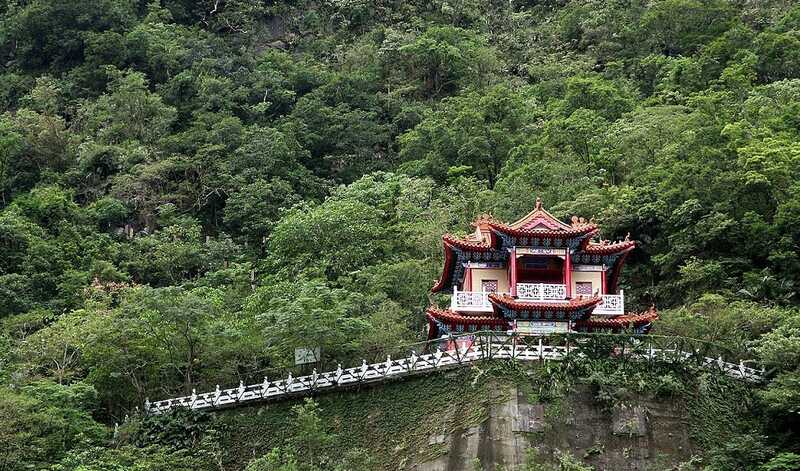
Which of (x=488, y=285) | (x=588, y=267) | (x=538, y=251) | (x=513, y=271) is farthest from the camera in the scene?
(x=488, y=285)

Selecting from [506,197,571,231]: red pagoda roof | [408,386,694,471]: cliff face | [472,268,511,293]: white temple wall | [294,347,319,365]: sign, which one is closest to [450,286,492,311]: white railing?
[472,268,511,293]: white temple wall

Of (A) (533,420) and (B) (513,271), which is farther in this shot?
(B) (513,271)

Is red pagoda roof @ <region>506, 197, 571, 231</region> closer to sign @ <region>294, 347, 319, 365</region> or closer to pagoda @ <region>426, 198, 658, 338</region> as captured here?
pagoda @ <region>426, 198, 658, 338</region>

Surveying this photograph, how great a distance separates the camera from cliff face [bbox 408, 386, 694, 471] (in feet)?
71.7

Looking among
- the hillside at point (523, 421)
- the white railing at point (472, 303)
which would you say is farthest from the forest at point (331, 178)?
the white railing at point (472, 303)

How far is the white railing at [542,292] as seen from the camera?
2509cm

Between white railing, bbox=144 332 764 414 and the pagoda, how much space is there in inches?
30.9

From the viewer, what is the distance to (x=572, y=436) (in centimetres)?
2225

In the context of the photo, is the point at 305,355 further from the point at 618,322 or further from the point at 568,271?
the point at 618,322

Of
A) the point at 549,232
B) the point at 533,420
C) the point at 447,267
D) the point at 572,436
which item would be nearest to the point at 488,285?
the point at 447,267

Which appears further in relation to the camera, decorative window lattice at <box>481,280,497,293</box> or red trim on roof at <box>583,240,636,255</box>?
decorative window lattice at <box>481,280,497,293</box>

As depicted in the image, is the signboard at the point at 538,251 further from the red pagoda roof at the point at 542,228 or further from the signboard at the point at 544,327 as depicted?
the signboard at the point at 544,327

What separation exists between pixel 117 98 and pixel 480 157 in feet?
53.4

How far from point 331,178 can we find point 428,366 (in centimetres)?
2357
